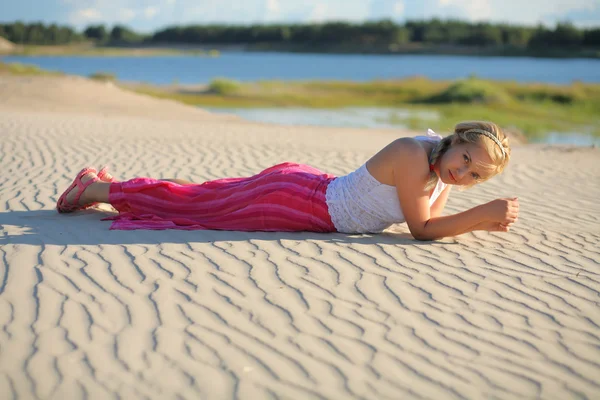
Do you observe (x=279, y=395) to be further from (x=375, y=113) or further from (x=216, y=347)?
(x=375, y=113)

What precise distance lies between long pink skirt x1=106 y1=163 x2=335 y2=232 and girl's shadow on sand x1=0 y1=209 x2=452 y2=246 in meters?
0.08

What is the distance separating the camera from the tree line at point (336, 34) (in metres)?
68.6

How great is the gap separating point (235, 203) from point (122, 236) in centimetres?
87

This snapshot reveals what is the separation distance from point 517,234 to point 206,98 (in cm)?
2435

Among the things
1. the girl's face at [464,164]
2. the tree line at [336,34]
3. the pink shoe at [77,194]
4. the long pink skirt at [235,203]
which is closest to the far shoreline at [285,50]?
the tree line at [336,34]

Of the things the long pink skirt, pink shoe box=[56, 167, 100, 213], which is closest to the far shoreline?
the long pink skirt

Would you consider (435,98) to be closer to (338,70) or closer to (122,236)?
(338,70)

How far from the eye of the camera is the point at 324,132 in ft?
48.7

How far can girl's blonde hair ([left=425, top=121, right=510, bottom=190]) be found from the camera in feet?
15.0

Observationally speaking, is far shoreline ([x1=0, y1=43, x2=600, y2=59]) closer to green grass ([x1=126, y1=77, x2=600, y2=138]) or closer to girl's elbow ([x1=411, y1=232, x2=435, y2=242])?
green grass ([x1=126, y1=77, x2=600, y2=138])

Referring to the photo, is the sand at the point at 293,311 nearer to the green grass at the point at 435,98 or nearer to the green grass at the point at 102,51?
the green grass at the point at 435,98

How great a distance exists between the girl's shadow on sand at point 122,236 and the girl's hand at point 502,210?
1.96 feet

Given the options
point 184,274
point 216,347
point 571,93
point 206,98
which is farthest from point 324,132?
point 571,93

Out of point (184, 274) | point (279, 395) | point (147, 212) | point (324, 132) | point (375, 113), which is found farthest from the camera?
point (375, 113)
